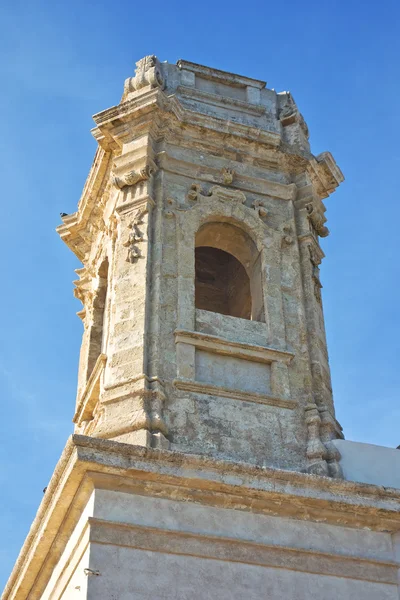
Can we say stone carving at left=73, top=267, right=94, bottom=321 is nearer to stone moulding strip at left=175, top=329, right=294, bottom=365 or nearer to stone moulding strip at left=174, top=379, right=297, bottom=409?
stone moulding strip at left=175, top=329, right=294, bottom=365

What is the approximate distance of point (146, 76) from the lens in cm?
1323

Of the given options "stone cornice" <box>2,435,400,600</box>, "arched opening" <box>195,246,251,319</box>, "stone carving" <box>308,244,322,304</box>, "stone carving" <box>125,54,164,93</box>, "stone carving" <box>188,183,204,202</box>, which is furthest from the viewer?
"arched opening" <box>195,246,251,319</box>

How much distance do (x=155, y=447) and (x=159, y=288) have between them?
7.00 feet

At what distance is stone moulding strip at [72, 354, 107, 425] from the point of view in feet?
37.1

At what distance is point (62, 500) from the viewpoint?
368 inches

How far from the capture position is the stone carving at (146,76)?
518 inches

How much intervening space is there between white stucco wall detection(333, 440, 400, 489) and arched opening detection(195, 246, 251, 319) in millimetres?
3635

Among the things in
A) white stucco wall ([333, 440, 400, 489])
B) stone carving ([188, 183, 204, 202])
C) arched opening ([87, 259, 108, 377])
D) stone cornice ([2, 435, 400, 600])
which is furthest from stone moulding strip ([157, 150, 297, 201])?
stone cornice ([2, 435, 400, 600])

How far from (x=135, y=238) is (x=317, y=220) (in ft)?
8.52

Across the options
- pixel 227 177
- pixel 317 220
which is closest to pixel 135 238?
pixel 227 177

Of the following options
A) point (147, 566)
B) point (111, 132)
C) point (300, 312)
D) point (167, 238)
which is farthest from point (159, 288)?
point (147, 566)

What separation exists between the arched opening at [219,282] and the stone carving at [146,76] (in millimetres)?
2418

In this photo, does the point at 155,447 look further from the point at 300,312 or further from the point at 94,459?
the point at 300,312

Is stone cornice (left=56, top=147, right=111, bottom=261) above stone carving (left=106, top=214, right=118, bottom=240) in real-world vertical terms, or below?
above
